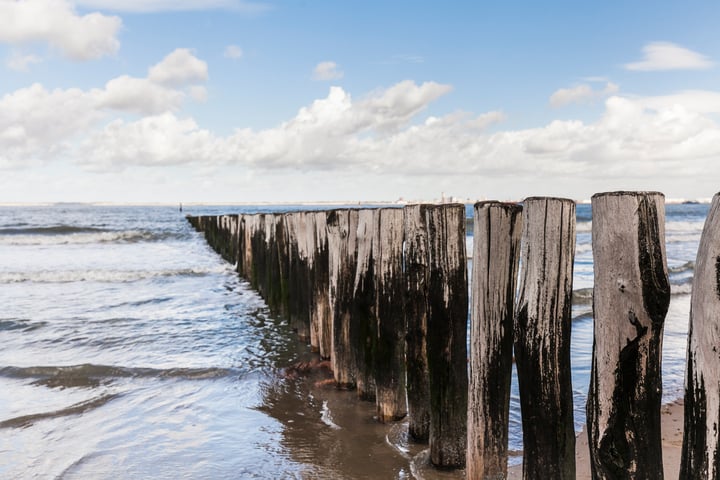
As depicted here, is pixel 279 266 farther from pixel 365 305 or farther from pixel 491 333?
pixel 491 333

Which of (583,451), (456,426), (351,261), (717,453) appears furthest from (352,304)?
(717,453)

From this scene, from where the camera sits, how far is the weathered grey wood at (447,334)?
3.25m

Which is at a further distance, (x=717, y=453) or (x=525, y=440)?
(x=525, y=440)

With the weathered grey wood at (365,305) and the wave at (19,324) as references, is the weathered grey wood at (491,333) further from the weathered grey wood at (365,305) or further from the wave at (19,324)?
the wave at (19,324)

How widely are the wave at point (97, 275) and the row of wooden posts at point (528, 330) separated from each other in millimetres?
11291

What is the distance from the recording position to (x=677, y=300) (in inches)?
425

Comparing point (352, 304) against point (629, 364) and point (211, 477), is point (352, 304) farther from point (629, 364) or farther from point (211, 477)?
point (629, 364)

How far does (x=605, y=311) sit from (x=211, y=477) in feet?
8.16

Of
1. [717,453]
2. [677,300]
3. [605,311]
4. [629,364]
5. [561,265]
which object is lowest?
[677,300]

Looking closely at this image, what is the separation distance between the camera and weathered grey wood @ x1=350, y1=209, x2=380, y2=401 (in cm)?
429

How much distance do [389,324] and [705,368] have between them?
240 centimetres

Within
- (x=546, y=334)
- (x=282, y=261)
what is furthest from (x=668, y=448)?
(x=282, y=261)

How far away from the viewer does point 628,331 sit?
2.21 metres

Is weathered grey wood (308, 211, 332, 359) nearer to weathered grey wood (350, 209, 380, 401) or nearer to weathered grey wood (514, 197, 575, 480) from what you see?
weathered grey wood (350, 209, 380, 401)
